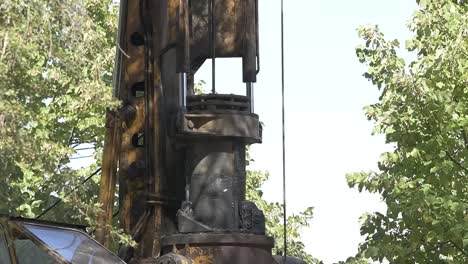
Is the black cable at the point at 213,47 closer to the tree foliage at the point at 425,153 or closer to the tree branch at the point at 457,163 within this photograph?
the tree foliage at the point at 425,153

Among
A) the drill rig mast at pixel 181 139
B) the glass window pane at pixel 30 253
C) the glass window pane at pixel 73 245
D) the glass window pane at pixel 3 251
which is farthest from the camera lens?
the drill rig mast at pixel 181 139

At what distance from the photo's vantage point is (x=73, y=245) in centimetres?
890

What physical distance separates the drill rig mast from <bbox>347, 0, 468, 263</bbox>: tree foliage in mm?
7126

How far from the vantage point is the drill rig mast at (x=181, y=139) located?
10.8 meters

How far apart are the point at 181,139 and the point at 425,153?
902 cm

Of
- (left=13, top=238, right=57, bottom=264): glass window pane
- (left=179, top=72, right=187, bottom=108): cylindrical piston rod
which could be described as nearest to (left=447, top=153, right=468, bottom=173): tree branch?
(left=179, top=72, right=187, bottom=108): cylindrical piston rod

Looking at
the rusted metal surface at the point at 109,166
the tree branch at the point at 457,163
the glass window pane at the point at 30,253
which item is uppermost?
the tree branch at the point at 457,163

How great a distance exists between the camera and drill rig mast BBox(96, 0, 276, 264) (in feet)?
35.4

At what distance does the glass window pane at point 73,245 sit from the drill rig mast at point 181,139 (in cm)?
142

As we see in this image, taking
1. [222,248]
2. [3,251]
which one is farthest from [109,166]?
[3,251]

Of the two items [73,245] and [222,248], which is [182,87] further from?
[73,245]


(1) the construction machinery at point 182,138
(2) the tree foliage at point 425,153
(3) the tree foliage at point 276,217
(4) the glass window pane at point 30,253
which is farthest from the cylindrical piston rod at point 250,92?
(3) the tree foliage at point 276,217

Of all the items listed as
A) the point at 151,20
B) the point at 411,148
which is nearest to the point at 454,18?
the point at 411,148

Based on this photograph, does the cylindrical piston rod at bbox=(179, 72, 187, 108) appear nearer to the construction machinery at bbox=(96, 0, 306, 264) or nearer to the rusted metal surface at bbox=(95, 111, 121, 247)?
the construction machinery at bbox=(96, 0, 306, 264)
